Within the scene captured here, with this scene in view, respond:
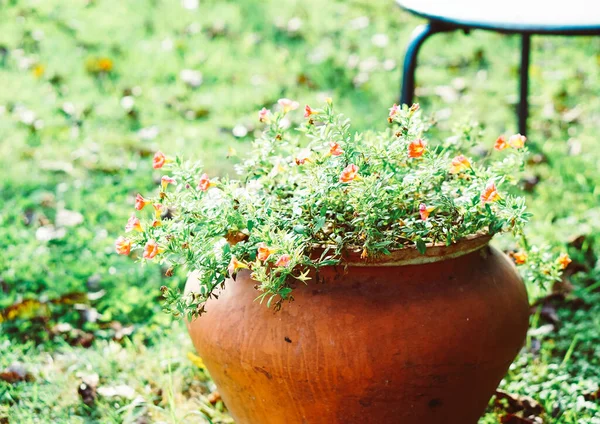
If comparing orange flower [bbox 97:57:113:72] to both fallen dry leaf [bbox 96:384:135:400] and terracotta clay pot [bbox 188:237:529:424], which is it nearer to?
fallen dry leaf [bbox 96:384:135:400]

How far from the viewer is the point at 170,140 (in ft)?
11.5

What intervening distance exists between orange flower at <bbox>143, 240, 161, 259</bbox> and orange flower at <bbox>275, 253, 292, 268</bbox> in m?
0.24

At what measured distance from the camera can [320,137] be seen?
159cm

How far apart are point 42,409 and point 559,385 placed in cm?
137

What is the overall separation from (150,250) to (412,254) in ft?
1.68

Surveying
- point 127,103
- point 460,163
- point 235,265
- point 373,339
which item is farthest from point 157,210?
point 127,103

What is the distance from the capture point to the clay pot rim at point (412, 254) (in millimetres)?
1491

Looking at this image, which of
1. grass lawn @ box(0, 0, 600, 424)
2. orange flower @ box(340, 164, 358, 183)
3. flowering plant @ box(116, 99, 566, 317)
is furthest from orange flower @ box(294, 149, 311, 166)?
grass lawn @ box(0, 0, 600, 424)

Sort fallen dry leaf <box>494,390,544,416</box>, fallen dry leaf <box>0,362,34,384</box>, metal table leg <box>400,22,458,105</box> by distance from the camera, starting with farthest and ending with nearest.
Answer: metal table leg <box>400,22,458,105</box> → fallen dry leaf <box>0,362,34,384</box> → fallen dry leaf <box>494,390,544,416</box>

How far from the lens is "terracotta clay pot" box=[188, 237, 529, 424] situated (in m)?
1.49

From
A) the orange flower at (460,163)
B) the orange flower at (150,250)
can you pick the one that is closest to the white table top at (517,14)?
the orange flower at (460,163)

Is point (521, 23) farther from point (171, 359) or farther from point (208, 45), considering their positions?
point (208, 45)

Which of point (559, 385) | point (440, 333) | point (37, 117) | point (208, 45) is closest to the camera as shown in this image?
point (440, 333)

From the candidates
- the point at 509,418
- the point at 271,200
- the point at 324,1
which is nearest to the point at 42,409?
the point at 271,200
